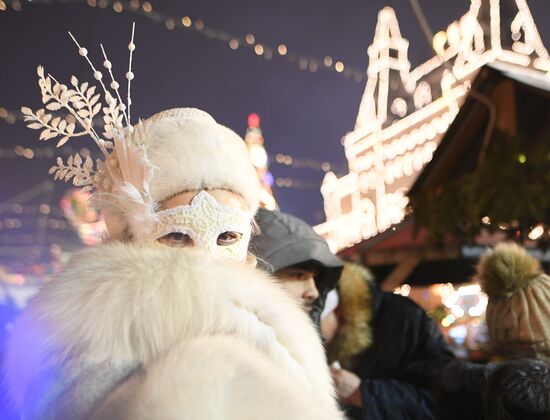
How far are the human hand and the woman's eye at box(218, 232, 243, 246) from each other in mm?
1250

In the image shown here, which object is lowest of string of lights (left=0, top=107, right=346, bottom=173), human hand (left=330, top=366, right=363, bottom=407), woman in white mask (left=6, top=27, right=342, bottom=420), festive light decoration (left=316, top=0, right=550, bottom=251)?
human hand (left=330, top=366, right=363, bottom=407)

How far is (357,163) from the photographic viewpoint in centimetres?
3059

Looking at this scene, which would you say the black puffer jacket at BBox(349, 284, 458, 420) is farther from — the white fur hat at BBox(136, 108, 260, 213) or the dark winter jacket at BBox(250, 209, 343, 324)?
the white fur hat at BBox(136, 108, 260, 213)

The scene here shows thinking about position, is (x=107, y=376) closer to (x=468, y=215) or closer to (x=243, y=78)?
(x=468, y=215)

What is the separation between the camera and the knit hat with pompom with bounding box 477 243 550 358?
7.04ft

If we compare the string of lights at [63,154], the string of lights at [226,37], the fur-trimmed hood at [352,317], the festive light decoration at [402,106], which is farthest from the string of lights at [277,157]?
the fur-trimmed hood at [352,317]

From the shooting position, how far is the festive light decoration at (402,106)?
55.7 feet

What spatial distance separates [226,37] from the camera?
7.72 metres

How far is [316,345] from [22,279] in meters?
38.6

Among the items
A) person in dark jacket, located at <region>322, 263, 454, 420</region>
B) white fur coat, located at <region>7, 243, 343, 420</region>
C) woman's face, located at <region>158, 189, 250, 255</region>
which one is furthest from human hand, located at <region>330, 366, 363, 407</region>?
white fur coat, located at <region>7, 243, 343, 420</region>

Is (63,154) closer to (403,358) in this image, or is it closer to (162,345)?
(403,358)

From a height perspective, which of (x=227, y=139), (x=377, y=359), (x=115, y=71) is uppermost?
(x=115, y=71)

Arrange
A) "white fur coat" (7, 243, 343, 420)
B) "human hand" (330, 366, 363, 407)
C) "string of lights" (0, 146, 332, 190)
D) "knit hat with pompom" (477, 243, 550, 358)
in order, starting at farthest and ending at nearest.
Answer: "string of lights" (0, 146, 332, 190) → "human hand" (330, 366, 363, 407) → "knit hat with pompom" (477, 243, 550, 358) → "white fur coat" (7, 243, 343, 420)

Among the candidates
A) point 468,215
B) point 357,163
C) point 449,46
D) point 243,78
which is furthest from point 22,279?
point 468,215
